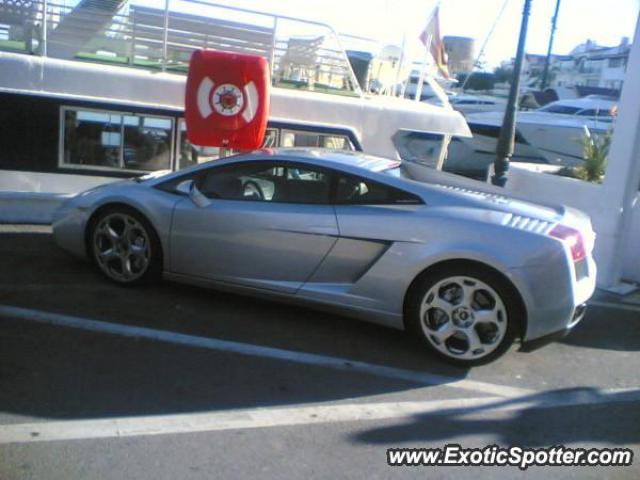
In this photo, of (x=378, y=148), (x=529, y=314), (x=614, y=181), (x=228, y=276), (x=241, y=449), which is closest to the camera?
(x=241, y=449)

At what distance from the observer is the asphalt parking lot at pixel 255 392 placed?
3449 millimetres

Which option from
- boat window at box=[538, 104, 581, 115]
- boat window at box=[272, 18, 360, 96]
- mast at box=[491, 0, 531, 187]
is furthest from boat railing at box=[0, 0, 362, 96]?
boat window at box=[538, 104, 581, 115]

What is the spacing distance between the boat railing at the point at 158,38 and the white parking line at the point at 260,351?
4321mm

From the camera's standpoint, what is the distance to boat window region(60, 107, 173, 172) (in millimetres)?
8141

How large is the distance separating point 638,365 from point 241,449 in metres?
3.12

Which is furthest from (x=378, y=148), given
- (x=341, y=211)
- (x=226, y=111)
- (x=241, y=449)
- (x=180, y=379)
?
(x=241, y=449)

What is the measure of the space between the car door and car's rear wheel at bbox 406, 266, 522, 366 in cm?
83

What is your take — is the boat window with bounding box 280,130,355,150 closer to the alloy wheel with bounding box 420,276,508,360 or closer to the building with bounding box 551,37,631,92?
the alloy wheel with bounding box 420,276,508,360

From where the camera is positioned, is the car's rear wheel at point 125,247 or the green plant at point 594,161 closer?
the car's rear wheel at point 125,247

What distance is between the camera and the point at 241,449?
11.6 feet

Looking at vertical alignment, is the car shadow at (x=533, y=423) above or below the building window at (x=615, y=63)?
below

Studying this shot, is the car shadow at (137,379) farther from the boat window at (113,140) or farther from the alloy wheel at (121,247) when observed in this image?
the boat window at (113,140)

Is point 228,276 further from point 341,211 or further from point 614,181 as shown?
point 614,181

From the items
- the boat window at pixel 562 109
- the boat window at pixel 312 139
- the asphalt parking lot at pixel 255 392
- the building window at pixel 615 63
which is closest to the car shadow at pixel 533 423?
the asphalt parking lot at pixel 255 392
